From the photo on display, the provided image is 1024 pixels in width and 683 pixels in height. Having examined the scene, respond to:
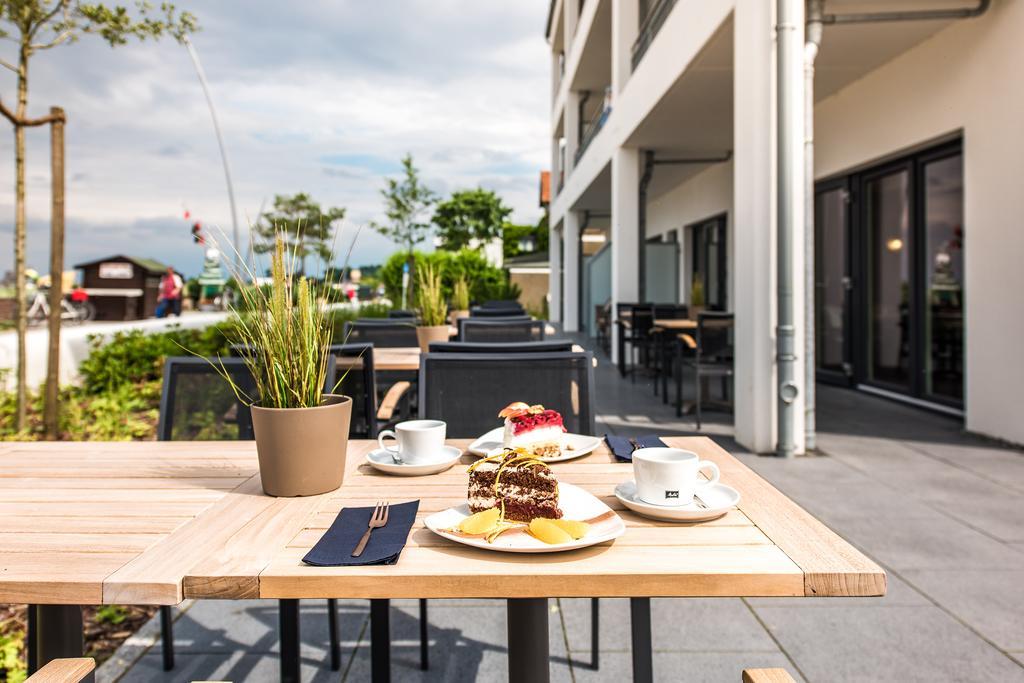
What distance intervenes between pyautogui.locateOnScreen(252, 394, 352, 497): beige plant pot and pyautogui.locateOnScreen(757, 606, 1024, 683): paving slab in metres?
1.46

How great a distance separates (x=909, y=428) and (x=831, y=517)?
269cm

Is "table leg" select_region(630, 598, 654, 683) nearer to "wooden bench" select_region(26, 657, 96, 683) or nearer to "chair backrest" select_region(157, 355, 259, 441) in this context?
"wooden bench" select_region(26, 657, 96, 683)

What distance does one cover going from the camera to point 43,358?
21.8 feet

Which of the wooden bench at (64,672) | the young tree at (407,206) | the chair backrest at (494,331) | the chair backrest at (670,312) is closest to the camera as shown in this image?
the wooden bench at (64,672)

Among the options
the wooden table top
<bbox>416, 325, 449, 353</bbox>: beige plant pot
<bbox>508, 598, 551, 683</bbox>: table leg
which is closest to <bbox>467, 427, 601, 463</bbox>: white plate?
the wooden table top

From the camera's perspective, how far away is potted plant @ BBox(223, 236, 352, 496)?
1.16 metres

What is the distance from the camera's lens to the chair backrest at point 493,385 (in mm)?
2051

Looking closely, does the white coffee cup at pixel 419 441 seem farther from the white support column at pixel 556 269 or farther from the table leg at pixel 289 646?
the white support column at pixel 556 269

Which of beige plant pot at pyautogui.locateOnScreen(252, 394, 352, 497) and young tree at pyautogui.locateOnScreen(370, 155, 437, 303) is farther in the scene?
young tree at pyautogui.locateOnScreen(370, 155, 437, 303)

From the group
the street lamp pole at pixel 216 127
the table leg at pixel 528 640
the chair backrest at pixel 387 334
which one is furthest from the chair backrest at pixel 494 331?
the street lamp pole at pixel 216 127

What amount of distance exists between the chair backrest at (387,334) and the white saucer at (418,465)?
3.12m

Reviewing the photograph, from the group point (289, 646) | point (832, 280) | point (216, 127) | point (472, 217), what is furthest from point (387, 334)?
point (472, 217)

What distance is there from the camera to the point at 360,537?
0.95 meters

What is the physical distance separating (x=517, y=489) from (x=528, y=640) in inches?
8.3
